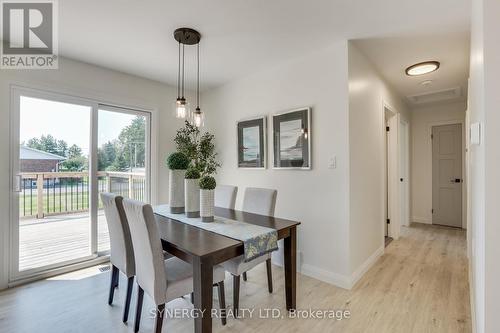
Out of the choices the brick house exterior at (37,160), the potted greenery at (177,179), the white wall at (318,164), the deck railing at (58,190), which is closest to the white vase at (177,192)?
the potted greenery at (177,179)

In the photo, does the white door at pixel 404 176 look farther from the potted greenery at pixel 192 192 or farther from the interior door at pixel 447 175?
the potted greenery at pixel 192 192

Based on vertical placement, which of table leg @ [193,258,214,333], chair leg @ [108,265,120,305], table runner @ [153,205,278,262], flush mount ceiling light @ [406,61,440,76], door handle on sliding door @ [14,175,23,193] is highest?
flush mount ceiling light @ [406,61,440,76]

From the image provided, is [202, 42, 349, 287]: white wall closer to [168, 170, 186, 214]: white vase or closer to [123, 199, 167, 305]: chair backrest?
[168, 170, 186, 214]: white vase

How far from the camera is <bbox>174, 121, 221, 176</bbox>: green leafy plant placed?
142 inches

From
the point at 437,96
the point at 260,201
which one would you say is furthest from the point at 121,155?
the point at 437,96

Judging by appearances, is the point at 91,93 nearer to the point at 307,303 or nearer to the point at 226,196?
the point at 226,196

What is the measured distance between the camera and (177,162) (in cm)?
229

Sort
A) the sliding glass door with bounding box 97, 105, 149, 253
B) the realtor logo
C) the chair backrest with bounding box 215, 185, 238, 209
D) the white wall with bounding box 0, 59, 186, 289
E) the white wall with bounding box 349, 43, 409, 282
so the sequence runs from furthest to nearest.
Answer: the sliding glass door with bounding box 97, 105, 149, 253
the chair backrest with bounding box 215, 185, 238, 209
the white wall with bounding box 349, 43, 409, 282
the white wall with bounding box 0, 59, 186, 289
the realtor logo

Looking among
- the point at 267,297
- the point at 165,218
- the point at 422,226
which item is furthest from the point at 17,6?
the point at 422,226

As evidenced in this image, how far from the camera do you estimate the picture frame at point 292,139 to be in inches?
109

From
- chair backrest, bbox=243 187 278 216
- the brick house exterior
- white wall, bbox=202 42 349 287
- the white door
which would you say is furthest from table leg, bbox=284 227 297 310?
the white door

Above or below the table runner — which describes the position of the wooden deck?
below

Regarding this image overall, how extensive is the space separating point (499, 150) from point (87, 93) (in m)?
3.59

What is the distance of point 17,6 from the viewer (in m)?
1.97
